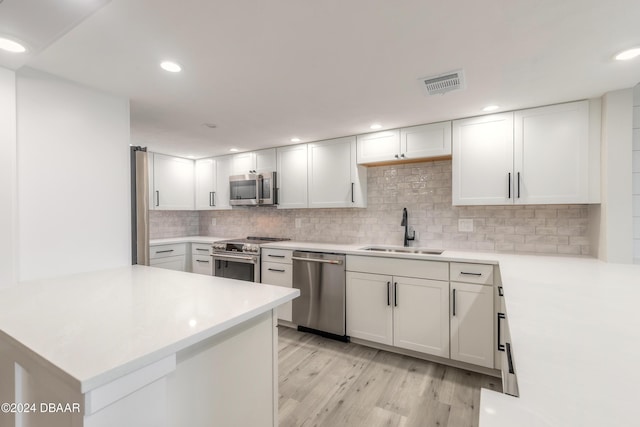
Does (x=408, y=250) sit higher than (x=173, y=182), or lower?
lower

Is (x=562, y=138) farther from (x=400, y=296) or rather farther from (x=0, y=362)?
(x=0, y=362)

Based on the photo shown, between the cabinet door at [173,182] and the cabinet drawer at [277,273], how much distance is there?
1.92 meters

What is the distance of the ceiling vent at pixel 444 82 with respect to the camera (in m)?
1.82

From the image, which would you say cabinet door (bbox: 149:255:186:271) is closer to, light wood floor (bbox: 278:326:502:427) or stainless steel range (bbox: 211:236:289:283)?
stainless steel range (bbox: 211:236:289:283)

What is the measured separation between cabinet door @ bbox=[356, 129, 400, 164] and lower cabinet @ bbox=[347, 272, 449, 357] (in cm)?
125


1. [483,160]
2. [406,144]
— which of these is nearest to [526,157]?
[483,160]

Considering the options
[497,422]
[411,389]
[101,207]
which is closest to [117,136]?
[101,207]

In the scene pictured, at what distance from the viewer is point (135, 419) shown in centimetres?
81

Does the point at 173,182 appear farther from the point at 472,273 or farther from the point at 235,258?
the point at 472,273

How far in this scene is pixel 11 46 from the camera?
1312 mm

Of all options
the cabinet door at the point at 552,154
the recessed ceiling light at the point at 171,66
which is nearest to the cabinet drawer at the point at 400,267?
the cabinet door at the point at 552,154

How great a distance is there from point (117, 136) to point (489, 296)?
312 centimetres

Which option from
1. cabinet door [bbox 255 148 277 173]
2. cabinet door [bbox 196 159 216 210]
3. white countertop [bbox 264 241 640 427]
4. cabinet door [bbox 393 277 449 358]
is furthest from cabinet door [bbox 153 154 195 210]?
white countertop [bbox 264 241 640 427]

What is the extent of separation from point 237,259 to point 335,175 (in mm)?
1673
